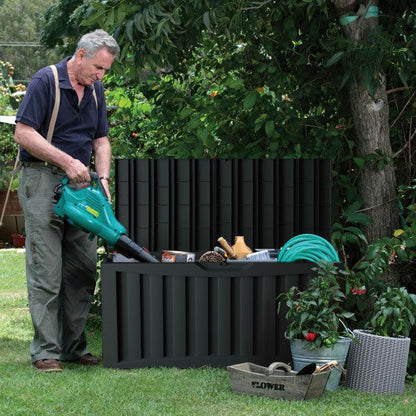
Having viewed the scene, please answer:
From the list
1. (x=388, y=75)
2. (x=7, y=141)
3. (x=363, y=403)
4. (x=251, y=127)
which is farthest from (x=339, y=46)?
(x=7, y=141)

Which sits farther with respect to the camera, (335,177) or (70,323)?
(335,177)

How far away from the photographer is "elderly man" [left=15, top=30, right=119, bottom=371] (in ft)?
13.1

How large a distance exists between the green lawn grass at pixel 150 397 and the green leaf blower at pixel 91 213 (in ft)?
2.16

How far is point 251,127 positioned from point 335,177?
2.07ft

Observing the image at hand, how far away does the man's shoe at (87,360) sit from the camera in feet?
14.1

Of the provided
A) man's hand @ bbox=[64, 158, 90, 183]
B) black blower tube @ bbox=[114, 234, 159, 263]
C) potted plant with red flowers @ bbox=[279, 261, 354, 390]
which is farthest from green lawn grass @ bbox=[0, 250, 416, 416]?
man's hand @ bbox=[64, 158, 90, 183]

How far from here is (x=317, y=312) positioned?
377 cm

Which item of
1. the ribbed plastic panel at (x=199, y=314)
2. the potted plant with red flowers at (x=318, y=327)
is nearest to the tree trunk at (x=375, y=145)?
the ribbed plastic panel at (x=199, y=314)

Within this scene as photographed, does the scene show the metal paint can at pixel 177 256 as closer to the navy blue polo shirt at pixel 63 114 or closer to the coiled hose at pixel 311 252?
the coiled hose at pixel 311 252

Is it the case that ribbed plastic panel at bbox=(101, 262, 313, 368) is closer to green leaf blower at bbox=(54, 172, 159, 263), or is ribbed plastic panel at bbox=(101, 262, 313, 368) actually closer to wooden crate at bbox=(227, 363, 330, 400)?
green leaf blower at bbox=(54, 172, 159, 263)

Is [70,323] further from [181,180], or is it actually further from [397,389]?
[397,389]

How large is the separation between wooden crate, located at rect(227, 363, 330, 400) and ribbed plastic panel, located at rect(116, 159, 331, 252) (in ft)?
4.36

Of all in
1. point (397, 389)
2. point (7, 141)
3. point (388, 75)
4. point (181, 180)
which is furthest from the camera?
point (7, 141)

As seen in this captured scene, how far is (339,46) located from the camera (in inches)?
189
